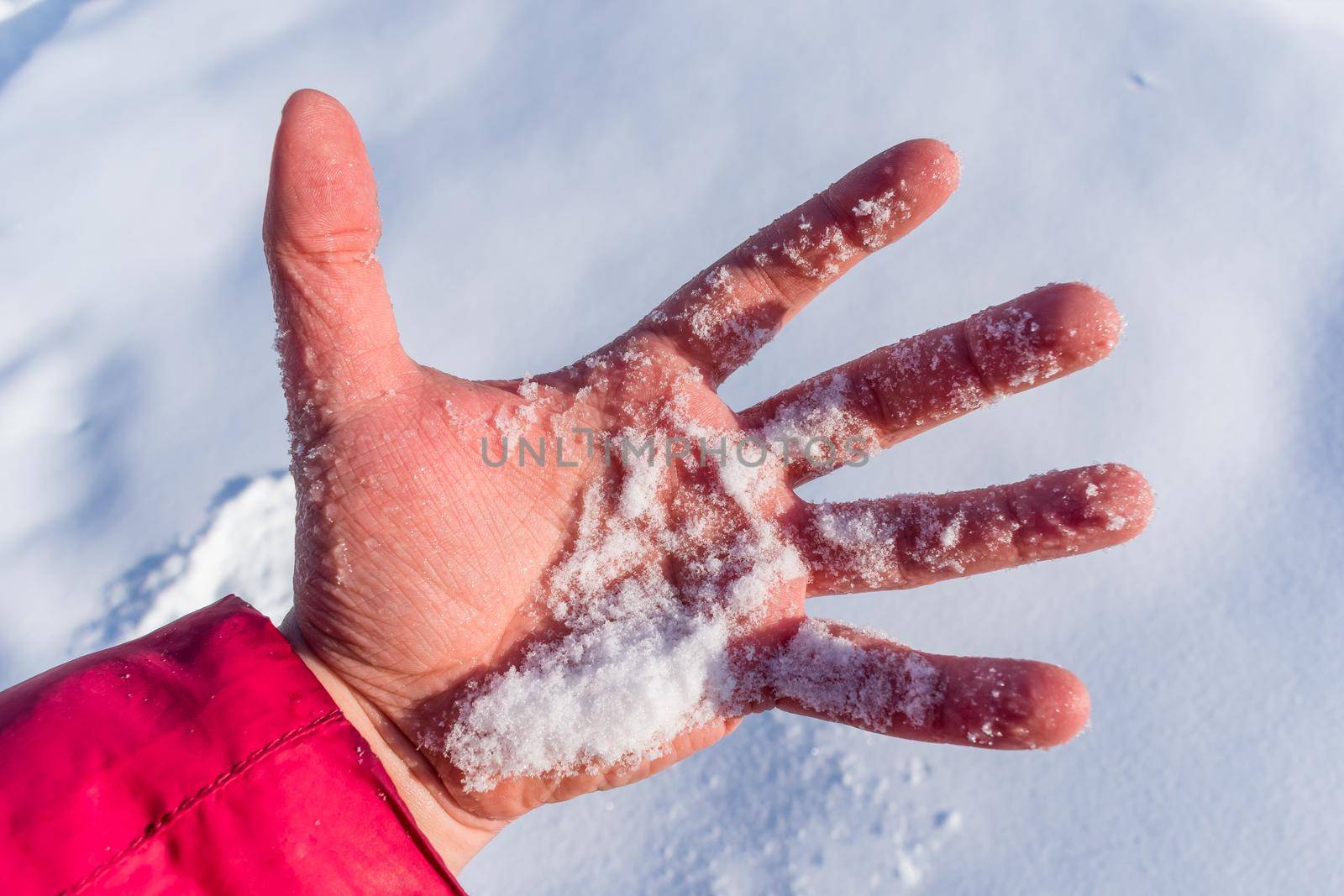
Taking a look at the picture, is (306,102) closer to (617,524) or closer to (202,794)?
(617,524)

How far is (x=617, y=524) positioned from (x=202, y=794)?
792mm

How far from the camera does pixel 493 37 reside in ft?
9.91

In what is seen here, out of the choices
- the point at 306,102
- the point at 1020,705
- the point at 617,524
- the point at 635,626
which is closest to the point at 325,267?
the point at 306,102

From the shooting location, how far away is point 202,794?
48.7 inches

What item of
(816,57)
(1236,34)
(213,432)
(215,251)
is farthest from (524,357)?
(1236,34)

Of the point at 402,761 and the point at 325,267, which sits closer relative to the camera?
the point at 325,267

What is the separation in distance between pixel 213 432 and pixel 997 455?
2.20 meters

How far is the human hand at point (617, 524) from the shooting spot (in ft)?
4.66

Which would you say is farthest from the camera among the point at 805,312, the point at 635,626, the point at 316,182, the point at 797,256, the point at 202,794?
the point at 805,312

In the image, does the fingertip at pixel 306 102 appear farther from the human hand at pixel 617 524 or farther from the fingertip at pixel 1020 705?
the fingertip at pixel 1020 705

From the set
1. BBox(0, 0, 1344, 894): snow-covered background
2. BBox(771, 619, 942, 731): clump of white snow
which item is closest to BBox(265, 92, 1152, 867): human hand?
BBox(771, 619, 942, 731): clump of white snow

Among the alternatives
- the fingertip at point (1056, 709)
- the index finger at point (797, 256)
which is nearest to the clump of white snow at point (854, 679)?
the fingertip at point (1056, 709)

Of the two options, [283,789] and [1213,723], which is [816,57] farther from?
[283,789]

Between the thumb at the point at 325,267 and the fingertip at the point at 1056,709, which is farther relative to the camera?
the thumb at the point at 325,267
